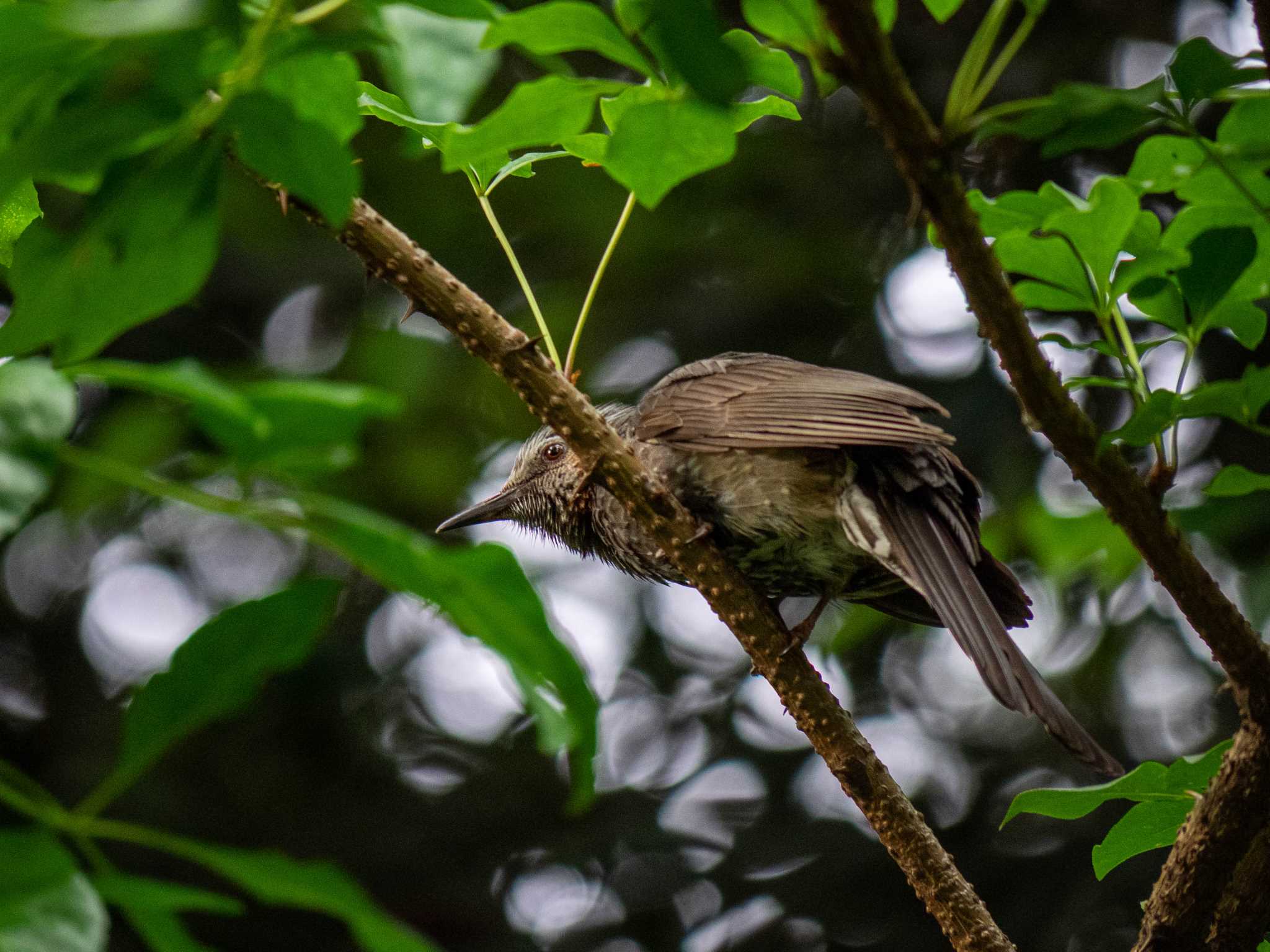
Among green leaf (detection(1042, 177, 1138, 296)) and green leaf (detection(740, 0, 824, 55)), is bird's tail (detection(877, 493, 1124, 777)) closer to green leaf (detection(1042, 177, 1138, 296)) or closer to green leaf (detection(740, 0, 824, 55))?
green leaf (detection(1042, 177, 1138, 296))

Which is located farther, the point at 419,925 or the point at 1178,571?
the point at 419,925

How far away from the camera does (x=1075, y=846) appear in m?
6.29

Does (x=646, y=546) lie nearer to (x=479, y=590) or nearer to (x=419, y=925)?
(x=479, y=590)

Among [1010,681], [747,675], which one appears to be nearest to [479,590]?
[1010,681]

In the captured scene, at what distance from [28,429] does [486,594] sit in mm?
402

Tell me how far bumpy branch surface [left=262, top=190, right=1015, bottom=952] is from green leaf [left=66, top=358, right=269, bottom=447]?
1241 millimetres

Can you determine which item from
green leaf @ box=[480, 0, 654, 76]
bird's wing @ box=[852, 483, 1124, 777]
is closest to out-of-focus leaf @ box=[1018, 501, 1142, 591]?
bird's wing @ box=[852, 483, 1124, 777]

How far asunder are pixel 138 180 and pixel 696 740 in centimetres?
629

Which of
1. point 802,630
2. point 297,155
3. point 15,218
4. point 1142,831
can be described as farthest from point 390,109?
point 1142,831

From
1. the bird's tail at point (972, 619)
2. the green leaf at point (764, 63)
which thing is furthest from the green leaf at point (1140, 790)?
the green leaf at point (764, 63)

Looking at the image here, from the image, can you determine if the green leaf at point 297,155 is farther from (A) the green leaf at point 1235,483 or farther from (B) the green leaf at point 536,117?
(A) the green leaf at point 1235,483

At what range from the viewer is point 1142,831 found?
2268 mm

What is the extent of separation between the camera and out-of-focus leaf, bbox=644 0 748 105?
1.17 metres

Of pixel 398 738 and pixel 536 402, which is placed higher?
pixel 536 402
